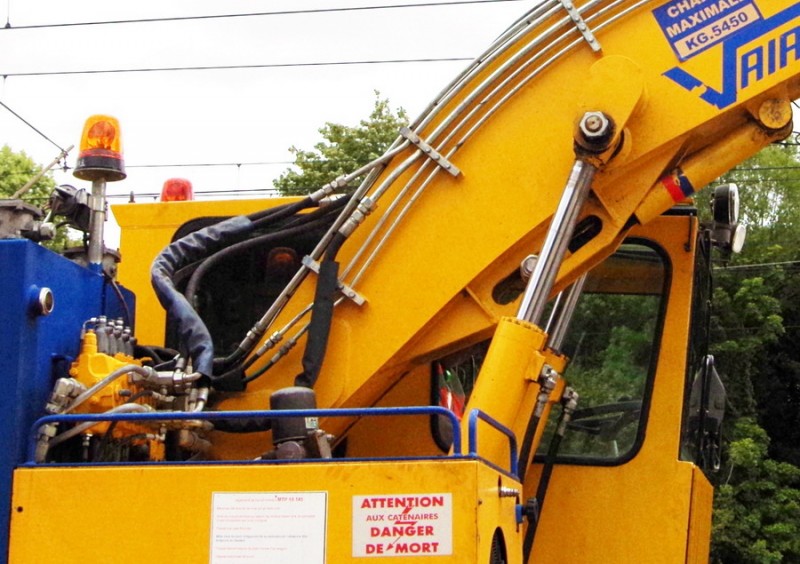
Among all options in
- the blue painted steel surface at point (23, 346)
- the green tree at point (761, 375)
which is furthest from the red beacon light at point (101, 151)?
the green tree at point (761, 375)

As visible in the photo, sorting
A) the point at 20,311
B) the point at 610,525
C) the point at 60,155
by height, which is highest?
the point at 60,155

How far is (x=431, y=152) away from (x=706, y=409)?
1.92 meters

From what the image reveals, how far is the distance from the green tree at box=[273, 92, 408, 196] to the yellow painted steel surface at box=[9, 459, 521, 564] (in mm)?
22267

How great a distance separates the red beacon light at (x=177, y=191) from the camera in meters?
6.53

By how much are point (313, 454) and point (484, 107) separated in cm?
165

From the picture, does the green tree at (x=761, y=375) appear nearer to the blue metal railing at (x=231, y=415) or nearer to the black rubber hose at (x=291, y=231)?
the black rubber hose at (x=291, y=231)

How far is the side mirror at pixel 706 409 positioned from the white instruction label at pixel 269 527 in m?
2.57

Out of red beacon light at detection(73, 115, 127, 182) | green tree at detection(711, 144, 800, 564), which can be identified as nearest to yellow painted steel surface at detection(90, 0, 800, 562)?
red beacon light at detection(73, 115, 127, 182)

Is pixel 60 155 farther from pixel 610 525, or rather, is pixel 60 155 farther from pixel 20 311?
pixel 610 525

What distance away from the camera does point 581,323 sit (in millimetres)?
5703

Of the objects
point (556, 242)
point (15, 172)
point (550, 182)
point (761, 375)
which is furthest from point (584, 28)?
point (15, 172)

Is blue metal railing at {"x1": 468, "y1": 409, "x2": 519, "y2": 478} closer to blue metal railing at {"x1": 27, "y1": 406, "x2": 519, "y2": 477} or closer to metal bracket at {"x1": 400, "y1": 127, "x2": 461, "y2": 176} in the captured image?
blue metal railing at {"x1": 27, "y1": 406, "x2": 519, "y2": 477}

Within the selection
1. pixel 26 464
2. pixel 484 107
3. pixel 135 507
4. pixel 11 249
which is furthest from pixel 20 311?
pixel 484 107

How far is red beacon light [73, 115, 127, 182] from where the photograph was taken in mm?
5309
